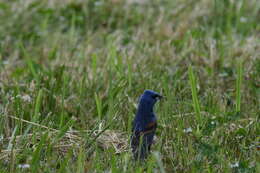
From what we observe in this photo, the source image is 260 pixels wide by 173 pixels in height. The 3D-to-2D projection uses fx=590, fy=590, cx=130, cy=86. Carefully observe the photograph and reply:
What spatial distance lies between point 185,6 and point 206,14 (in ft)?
1.21

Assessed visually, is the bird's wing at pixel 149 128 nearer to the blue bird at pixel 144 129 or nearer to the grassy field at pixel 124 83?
the blue bird at pixel 144 129

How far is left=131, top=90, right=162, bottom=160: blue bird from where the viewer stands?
3.43m

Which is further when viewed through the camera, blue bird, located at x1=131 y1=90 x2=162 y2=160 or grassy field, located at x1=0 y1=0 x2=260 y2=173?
grassy field, located at x1=0 y1=0 x2=260 y2=173

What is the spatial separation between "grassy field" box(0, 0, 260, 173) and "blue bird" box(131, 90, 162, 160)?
0.24 ft

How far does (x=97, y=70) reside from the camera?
215 inches

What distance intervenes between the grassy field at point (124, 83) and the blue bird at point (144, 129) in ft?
0.24

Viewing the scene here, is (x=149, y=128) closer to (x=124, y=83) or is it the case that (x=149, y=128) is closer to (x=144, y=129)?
(x=144, y=129)

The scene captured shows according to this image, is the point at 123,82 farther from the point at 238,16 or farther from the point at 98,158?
the point at 238,16

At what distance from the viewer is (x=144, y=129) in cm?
342

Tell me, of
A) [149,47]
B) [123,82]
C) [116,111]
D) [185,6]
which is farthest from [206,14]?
[116,111]

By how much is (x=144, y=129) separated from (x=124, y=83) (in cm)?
136

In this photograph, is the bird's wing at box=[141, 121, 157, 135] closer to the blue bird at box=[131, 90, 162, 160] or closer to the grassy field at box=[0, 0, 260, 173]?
the blue bird at box=[131, 90, 162, 160]

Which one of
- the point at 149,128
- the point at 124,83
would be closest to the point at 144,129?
the point at 149,128

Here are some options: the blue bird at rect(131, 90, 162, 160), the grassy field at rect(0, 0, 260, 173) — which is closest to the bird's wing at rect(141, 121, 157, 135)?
the blue bird at rect(131, 90, 162, 160)
